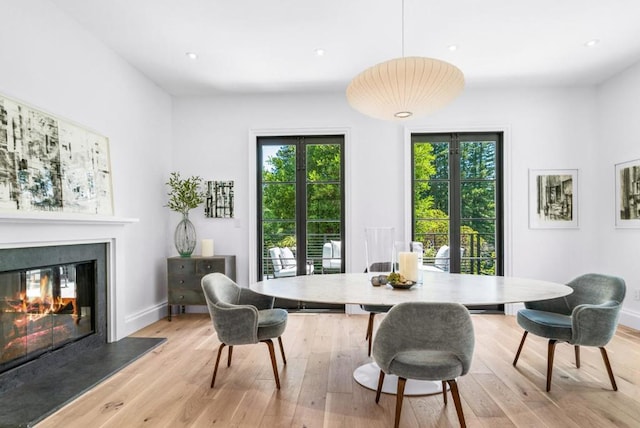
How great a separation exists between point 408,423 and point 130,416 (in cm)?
156

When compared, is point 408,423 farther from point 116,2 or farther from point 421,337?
point 116,2

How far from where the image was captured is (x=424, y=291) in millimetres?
2102

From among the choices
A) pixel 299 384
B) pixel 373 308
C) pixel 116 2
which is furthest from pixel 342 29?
pixel 299 384

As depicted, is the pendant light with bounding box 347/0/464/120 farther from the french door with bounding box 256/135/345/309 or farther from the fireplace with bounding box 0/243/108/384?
the fireplace with bounding box 0/243/108/384

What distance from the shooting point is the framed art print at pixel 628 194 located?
363 cm

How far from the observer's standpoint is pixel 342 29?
3.02 m

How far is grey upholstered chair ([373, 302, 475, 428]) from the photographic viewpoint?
5.33 feet

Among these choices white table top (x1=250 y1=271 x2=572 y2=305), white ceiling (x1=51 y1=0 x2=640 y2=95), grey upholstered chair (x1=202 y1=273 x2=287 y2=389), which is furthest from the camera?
white ceiling (x1=51 y1=0 x2=640 y2=95)

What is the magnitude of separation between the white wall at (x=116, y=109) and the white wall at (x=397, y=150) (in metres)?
0.51

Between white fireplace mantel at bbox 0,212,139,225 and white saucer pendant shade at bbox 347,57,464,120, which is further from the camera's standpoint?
white fireplace mantel at bbox 0,212,139,225

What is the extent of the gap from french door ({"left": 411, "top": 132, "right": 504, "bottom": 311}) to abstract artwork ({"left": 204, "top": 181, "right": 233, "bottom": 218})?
227 cm

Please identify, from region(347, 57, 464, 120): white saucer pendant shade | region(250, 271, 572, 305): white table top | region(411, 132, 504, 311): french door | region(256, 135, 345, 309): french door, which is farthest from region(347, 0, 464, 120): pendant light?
region(411, 132, 504, 311): french door

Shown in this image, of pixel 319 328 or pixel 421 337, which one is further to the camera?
pixel 319 328

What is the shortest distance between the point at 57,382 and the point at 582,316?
3404mm
